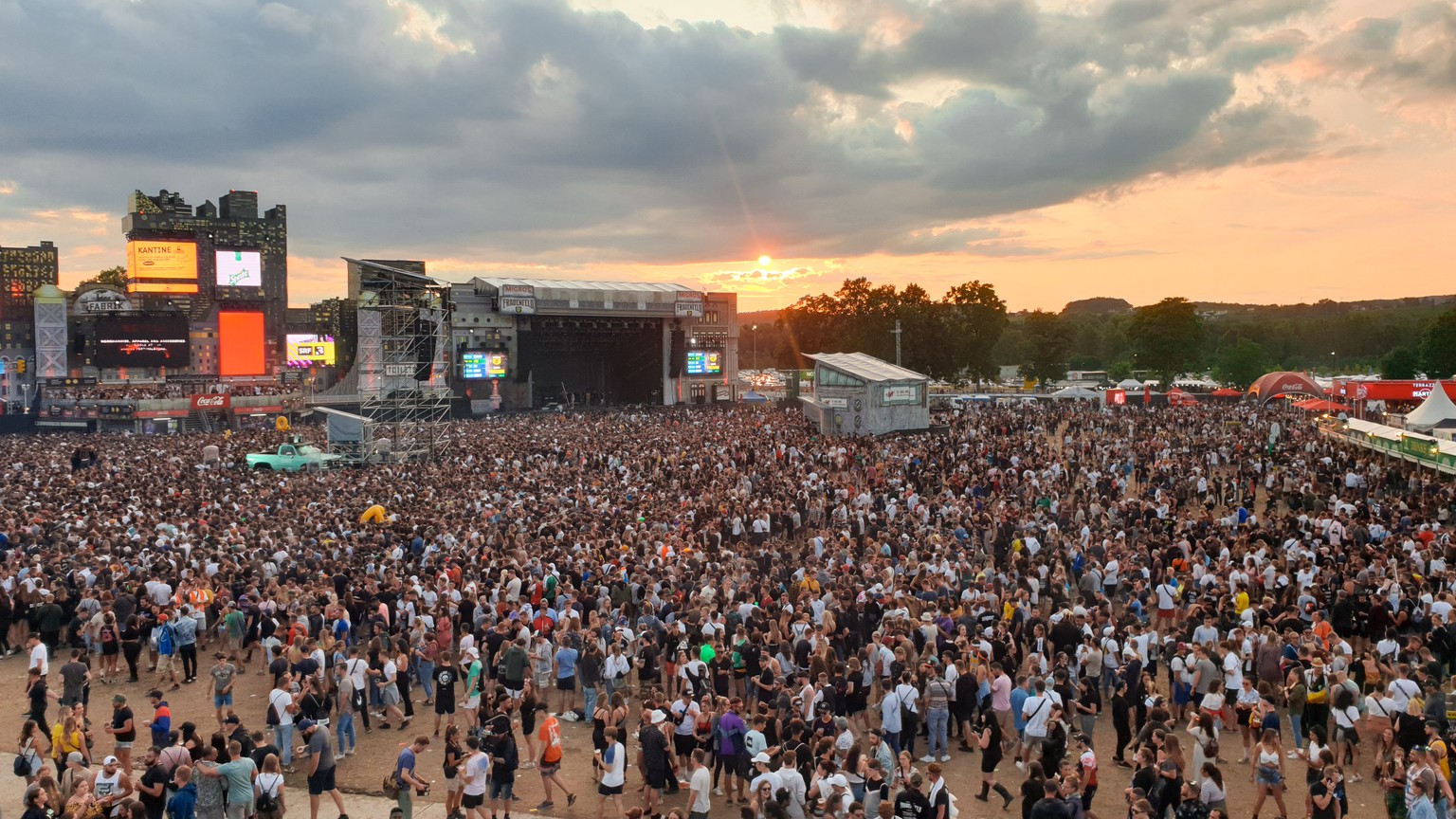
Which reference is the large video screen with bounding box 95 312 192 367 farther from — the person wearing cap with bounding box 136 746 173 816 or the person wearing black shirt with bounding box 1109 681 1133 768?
the person wearing black shirt with bounding box 1109 681 1133 768

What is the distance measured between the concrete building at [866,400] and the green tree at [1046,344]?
55.1 metres

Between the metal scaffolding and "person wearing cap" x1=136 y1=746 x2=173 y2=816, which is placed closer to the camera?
"person wearing cap" x1=136 y1=746 x2=173 y2=816

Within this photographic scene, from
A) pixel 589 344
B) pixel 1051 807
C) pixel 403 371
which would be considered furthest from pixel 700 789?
pixel 589 344

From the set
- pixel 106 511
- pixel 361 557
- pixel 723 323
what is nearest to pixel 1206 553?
pixel 361 557

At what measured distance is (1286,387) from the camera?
1817 inches

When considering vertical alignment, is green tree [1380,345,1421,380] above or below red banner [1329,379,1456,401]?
above

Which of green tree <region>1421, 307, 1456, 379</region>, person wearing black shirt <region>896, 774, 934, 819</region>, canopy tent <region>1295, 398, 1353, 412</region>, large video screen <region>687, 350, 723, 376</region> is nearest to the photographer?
person wearing black shirt <region>896, 774, 934, 819</region>

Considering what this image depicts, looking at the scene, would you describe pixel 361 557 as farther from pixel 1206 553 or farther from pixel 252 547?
pixel 1206 553

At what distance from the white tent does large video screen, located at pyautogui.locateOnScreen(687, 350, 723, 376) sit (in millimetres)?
38976

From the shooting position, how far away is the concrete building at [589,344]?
179 feet

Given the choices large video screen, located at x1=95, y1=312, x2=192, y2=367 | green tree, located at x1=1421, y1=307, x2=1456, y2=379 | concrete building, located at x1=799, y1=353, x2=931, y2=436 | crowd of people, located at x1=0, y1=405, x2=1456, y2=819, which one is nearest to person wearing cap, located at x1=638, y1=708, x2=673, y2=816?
crowd of people, located at x1=0, y1=405, x2=1456, y2=819

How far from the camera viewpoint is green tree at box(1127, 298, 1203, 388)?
262 feet

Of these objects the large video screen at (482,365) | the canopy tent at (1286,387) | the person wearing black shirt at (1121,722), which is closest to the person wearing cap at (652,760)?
the person wearing black shirt at (1121,722)

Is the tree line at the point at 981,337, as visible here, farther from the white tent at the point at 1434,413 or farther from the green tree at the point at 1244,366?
the white tent at the point at 1434,413
